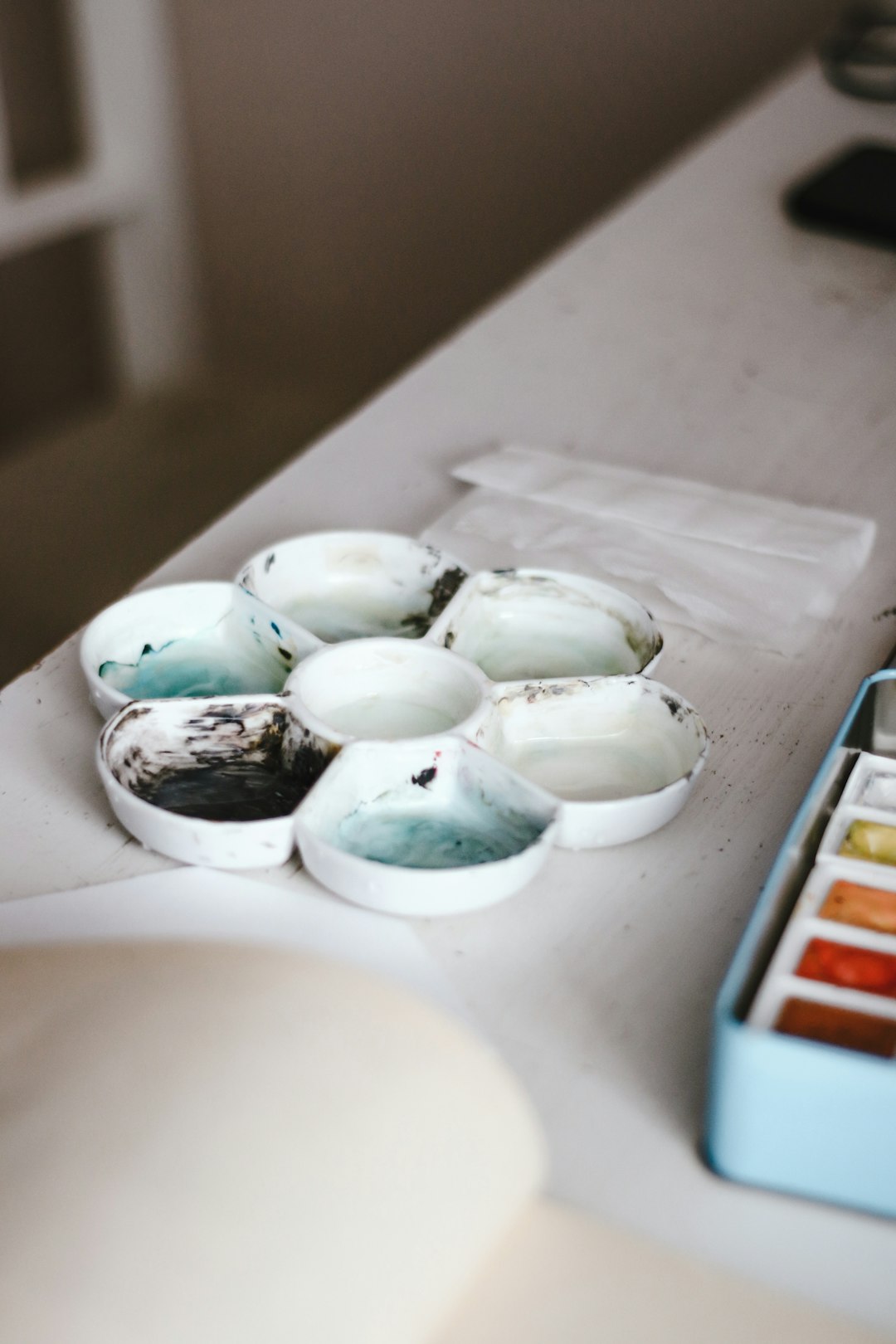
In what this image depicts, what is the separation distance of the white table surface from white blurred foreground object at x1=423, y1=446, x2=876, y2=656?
0.8 inches

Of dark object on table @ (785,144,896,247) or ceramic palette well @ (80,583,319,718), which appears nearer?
ceramic palette well @ (80,583,319,718)

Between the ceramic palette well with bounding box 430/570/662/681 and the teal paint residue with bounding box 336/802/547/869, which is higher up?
the ceramic palette well with bounding box 430/570/662/681

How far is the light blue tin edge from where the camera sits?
42 cm

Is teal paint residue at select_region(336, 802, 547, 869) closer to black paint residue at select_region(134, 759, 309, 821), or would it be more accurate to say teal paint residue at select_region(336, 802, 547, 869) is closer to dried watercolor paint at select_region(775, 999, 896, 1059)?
black paint residue at select_region(134, 759, 309, 821)

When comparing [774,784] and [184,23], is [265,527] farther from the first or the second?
[184,23]

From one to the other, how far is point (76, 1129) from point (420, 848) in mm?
191

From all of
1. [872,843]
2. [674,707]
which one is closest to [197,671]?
[674,707]

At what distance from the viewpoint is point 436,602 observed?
0.75 m

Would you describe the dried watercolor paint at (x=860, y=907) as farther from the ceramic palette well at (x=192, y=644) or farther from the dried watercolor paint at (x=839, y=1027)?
the ceramic palette well at (x=192, y=644)

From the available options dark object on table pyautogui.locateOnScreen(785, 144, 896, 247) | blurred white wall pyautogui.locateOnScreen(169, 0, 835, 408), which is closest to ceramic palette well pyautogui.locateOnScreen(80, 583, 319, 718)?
dark object on table pyautogui.locateOnScreen(785, 144, 896, 247)

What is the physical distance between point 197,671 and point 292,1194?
325 millimetres

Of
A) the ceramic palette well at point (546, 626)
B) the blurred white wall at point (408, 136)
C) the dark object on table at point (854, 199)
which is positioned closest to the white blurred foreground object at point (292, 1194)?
the ceramic palette well at point (546, 626)

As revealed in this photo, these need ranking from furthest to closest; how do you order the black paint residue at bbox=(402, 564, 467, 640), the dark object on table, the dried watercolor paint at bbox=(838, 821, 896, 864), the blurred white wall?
the blurred white wall, the dark object on table, the black paint residue at bbox=(402, 564, 467, 640), the dried watercolor paint at bbox=(838, 821, 896, 864)

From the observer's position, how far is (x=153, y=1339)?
0.40 m
